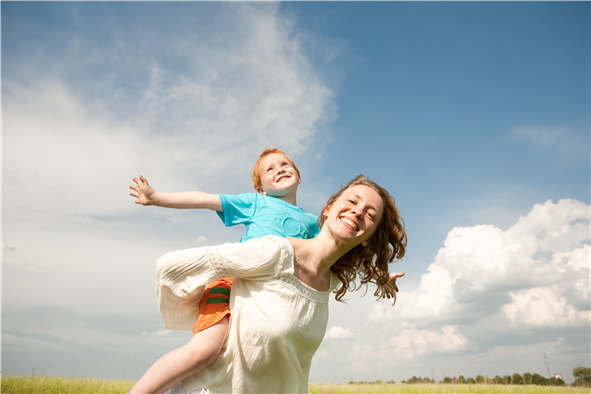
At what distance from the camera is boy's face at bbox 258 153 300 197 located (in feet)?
17.7

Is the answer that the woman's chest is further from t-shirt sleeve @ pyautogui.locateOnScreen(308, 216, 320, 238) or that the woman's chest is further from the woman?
t-shirt sleeve @ pyautogui.locateOnScreen(308, 216, 320, 238)

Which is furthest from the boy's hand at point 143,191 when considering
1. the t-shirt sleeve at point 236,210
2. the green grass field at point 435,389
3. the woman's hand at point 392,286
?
the green grass field at point 435,389

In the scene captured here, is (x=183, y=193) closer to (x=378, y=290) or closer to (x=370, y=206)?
(x=370, y=206)

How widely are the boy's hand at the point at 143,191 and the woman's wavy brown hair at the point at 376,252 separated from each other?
1980 mm

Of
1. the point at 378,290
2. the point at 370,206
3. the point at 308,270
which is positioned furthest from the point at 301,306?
the point at 378,290

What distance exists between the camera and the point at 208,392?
381 cm

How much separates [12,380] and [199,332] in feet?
21.1

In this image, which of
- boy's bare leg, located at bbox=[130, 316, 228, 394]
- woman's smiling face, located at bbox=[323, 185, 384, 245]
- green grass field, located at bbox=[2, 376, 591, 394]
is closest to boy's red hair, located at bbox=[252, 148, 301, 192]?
woman's smiling face, located at bbox=[323, 185, 384, 245]

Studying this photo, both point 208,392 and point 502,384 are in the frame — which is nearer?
point 208,392

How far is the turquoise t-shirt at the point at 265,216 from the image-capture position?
193 inches

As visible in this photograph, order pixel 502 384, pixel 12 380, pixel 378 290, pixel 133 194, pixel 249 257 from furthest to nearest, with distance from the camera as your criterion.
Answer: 1. pixel 502 384
2. pixel 12 380
3. pixel 378 290
4. pixel 133 194
5. pixel 249 257

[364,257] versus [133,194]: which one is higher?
[133,194]

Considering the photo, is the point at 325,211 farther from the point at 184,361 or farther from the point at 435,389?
the point at 435,389

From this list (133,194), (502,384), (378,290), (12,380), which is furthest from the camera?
(502,384)
